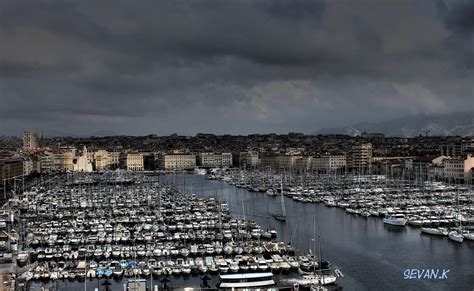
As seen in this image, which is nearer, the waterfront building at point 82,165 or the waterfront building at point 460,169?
the waterfront building at point 460,169

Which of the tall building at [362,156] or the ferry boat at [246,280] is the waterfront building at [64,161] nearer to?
the tall building at [362,156]

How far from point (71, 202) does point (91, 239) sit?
500 inches

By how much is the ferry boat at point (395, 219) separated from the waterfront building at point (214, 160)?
193 ft

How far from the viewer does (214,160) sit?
86.4 metres

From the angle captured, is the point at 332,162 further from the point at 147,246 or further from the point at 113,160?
the point at 147,246

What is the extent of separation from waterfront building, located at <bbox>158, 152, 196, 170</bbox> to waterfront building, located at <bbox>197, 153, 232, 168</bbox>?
1334 mm

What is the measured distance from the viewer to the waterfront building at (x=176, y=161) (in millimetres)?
81625

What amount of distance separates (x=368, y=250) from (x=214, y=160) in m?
66.0

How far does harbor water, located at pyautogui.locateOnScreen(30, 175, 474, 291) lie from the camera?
16250 mm

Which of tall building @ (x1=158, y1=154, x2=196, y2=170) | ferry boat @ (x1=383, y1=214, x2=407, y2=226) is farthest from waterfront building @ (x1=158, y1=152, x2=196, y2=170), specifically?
ferry boat @ (x1=383, y1=214, x2=407, y2=226)

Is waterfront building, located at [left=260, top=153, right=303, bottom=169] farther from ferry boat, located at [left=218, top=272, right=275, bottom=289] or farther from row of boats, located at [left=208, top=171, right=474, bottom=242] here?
ferry boat, located at [left=218, top=272, right=275, bottom=289]

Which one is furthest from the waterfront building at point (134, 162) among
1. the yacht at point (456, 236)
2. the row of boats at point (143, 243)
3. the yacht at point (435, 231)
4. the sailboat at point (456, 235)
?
the yacht at point (456, 236)

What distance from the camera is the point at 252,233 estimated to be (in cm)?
2284

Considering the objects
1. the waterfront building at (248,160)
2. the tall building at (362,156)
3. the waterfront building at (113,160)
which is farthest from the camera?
the waterfront building at (113,160)
